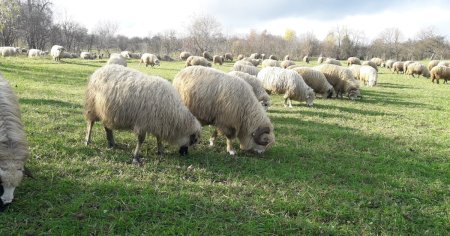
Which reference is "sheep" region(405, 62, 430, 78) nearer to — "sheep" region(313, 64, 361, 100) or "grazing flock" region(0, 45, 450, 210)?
"sheep" region(313, 64, 361, 100)

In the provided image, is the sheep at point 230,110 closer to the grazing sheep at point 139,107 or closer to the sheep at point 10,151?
the grazing sheep at point 139,107

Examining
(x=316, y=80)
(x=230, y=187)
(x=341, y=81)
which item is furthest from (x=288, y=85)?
(x=230, y=187)

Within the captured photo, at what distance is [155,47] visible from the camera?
10481 cm

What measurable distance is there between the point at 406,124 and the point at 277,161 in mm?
7805

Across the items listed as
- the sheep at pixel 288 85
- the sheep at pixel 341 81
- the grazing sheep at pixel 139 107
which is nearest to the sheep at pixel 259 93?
the sheep at pixel 288 85

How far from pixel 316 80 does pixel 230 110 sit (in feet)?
38.8

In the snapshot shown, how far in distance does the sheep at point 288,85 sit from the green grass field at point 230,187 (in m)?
5.64

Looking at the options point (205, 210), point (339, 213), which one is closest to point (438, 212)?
point (339, 213)

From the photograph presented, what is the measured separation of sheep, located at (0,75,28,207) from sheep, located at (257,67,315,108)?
463 inches

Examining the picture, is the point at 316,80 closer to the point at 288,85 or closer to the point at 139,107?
the point at 288,85

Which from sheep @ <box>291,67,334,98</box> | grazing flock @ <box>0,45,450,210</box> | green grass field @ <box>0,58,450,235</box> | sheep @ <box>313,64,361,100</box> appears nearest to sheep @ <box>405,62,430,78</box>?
sheep @ <box>313,64,361,100</box>

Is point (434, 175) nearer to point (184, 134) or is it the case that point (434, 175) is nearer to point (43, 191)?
point (184, 134)

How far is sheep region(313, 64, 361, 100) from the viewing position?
19.3 m

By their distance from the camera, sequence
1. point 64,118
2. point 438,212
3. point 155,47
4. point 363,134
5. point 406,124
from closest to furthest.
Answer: point 438,212
point 64,118
point 363,134
point 406,124
point 155,47
